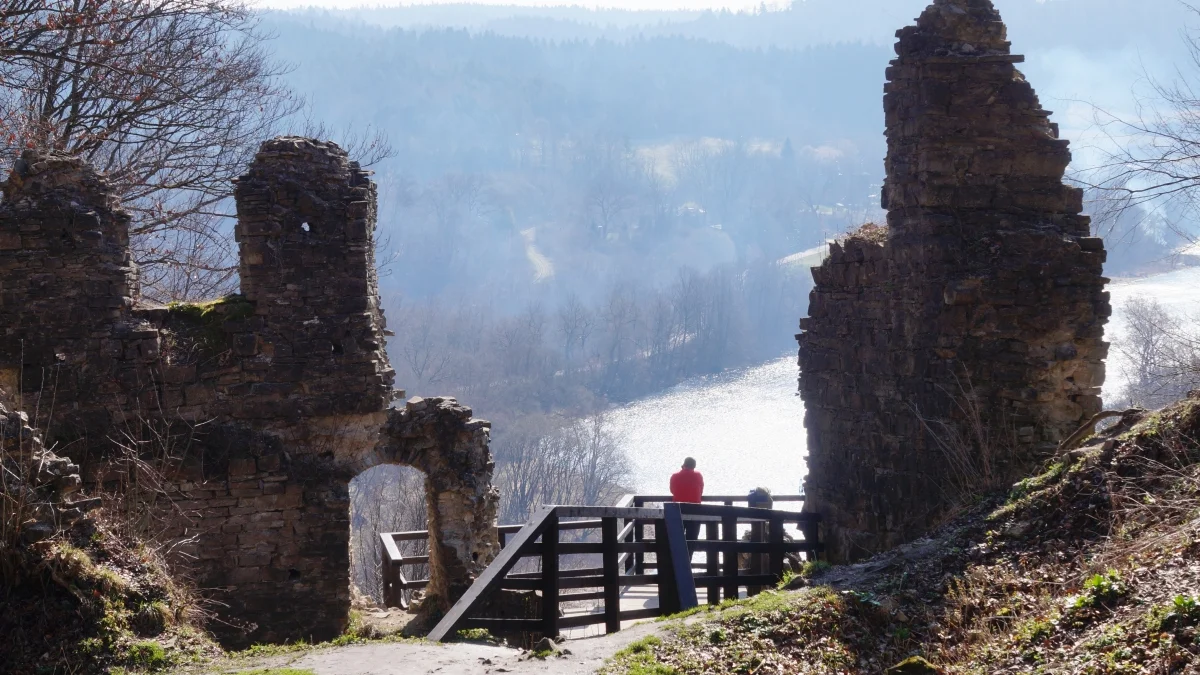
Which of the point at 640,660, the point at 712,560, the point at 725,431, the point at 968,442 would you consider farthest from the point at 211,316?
the point at 725,431

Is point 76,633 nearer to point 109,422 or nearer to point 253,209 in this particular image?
point 109,422

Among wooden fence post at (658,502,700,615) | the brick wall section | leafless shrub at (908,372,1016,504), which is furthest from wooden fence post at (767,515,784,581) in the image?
the brick wall section

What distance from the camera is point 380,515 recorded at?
44406 millimetres

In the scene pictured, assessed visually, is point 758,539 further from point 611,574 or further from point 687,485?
point 611,574

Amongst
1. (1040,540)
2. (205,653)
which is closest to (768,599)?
(1040,540)

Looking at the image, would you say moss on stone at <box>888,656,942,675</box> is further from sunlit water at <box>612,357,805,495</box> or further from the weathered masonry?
sunlit water at <box>612,357,805,495</box>

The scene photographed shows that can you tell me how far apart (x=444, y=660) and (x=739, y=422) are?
159 feet

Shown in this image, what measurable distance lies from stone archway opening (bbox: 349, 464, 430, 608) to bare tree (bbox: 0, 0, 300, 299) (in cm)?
1345

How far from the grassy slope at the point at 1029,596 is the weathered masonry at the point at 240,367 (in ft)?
18.6

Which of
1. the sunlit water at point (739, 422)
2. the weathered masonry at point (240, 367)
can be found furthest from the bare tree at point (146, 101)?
the sunlit water at point (739, 422)

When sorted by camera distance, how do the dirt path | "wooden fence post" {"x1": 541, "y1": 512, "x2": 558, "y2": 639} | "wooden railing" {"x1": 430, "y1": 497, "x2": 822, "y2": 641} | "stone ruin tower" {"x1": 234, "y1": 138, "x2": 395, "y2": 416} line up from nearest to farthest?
the dirt path
"wooden railing" {"x1": 430, "y1": 497, "x2": 822, "y2": 641}
"wooden fence post" {"x1": 541, "y1": 512, "x2": 558, "y2": 639}
"stone ruin tower" {"x1": 234, "y1": 138, "x2": 395, "y2": 416}

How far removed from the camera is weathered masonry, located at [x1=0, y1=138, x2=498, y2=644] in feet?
36.3

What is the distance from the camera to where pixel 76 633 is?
7086 millimetres

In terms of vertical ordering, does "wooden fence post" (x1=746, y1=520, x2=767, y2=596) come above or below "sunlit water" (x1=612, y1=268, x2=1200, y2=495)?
below
